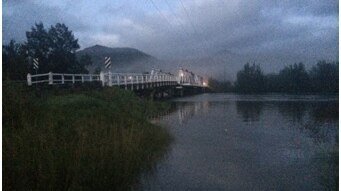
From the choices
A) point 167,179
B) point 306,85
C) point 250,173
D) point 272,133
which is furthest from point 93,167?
point 306,85

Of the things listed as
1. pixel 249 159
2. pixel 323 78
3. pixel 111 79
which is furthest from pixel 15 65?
pixel 323 78

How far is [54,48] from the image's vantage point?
49.0 m

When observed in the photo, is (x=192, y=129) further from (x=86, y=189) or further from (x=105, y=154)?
(x=86, y=189)

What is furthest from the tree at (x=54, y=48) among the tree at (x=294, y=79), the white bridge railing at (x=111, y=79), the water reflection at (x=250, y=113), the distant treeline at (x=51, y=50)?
the tree at (x=294, y=79)

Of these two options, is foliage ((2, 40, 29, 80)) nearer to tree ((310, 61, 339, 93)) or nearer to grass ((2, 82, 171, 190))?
grass ((2, 82, 171, 190))

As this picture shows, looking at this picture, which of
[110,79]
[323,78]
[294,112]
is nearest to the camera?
[294,112]

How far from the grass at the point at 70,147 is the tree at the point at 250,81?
234ft

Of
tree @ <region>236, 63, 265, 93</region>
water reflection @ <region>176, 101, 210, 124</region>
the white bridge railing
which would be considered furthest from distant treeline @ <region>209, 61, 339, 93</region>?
water reflection @ <region>176, 101, 210, 124</region>

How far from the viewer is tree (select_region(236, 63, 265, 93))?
85.9 m

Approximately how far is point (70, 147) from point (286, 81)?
244 ft

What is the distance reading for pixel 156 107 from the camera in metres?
27.6

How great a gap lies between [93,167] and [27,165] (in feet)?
3.58

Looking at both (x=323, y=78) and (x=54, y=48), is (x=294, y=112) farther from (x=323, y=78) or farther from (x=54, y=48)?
(x=323, y=78)

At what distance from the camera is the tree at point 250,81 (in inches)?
3383
